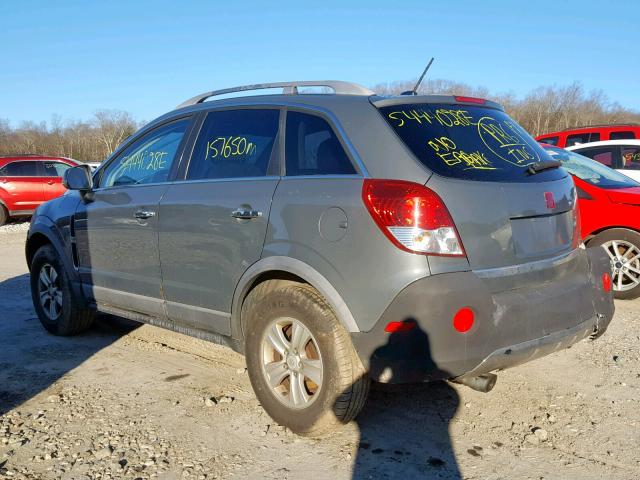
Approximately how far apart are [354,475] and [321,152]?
170cm

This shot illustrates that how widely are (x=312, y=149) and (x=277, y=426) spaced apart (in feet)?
5.27

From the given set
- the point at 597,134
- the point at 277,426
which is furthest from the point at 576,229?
the point at 597,134

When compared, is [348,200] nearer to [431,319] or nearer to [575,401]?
[431,319]

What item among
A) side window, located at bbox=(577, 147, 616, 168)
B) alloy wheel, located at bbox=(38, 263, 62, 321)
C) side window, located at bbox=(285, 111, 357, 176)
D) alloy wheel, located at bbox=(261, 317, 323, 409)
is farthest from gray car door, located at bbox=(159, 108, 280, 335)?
side window, located at bbox=(577, 147, 616, 168)

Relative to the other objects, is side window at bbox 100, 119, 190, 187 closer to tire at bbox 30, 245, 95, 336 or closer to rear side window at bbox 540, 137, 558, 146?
tire at bbox 30, 245, 95, 336

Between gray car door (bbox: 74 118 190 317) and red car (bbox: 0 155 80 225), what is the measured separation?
11.2m

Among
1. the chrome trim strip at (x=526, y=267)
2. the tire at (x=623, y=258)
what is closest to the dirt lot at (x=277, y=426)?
the chrome trim strip at (x=526, y=267)

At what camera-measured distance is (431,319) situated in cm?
290

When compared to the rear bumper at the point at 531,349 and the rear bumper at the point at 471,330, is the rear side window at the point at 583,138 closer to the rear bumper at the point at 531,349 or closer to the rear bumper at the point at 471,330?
the rear bumper at the point at 531,349

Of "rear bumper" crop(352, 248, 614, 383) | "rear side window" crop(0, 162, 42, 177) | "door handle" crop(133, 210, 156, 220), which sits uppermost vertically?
"rear side window" crop(0, 162, 42, 177)

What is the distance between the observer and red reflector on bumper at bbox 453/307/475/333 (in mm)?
2918

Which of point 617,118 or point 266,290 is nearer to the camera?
point 266,290

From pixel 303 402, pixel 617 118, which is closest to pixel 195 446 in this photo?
pixel 303 402

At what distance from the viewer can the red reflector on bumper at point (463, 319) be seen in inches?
115
